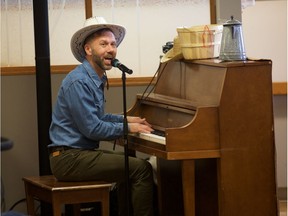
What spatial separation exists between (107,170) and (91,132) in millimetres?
238

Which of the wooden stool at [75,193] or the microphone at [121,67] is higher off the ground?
the microphone at [121,67]

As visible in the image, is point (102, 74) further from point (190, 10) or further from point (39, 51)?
point (190, 10)

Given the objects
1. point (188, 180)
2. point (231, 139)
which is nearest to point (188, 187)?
point (188, 180)

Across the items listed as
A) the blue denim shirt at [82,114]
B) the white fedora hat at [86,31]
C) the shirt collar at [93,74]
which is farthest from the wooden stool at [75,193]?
the white fedora hat at [86,31]

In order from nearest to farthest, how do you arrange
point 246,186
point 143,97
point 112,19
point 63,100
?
1. point 246,186
2. point 63,100
3. point 143,97
4. point 112,19

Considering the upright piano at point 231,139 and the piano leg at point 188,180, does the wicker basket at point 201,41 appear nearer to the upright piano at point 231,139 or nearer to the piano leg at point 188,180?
the upright piano at point 231,139

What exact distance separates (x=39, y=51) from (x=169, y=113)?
3.57ft

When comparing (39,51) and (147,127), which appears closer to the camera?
(147,127)

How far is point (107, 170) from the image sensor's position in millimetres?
3920

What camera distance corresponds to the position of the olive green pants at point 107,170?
3914mm

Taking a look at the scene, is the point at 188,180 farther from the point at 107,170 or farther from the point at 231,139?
the point at 107,170

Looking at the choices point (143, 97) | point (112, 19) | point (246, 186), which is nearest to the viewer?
point (246, 186)

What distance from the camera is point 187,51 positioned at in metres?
4.06

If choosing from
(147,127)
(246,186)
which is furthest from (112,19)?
(246,186)
